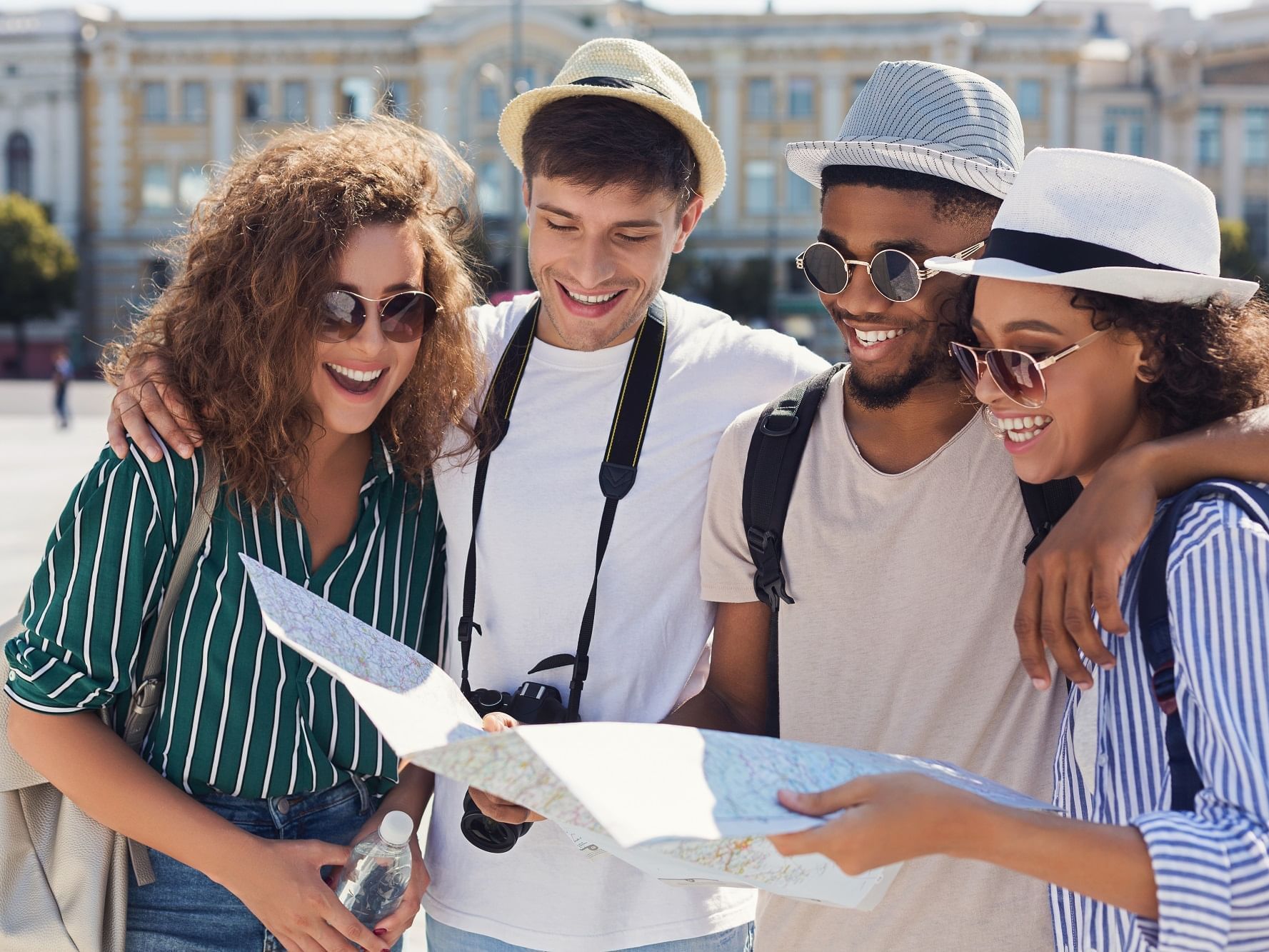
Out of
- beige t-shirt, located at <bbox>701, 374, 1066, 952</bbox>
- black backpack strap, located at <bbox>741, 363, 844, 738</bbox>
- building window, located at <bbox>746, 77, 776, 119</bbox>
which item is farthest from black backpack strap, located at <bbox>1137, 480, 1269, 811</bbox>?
building window, located at <bbox>746, 77, 776, 119</bbox>

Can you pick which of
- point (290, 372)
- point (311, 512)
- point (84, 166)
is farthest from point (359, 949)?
point (84, 166)

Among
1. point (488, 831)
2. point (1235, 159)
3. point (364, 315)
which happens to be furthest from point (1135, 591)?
point (1235, 159)

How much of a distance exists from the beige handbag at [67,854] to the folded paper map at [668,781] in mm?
595

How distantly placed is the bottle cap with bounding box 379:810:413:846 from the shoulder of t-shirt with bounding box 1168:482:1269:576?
1179mm

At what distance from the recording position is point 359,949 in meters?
2.05

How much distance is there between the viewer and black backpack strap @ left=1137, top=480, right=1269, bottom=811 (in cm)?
140

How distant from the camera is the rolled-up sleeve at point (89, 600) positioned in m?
1.97

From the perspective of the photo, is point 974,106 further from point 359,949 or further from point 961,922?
point 359,949

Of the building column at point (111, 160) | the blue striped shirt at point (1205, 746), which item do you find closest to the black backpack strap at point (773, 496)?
the blue striped shirt at point (1205, 746)

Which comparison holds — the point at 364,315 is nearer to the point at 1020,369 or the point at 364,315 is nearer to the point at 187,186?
the point at 1020,369

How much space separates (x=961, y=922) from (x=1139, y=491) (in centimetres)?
89

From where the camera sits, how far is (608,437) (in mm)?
2396

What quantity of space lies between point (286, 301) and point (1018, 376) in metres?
1.21

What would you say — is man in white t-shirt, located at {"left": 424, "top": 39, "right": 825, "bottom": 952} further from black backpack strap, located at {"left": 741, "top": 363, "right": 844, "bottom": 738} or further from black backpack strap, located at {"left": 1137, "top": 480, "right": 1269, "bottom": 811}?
black backpack strap, located at {"left": 1137, "top": 480, "right": 1269, "bottom": 811}
